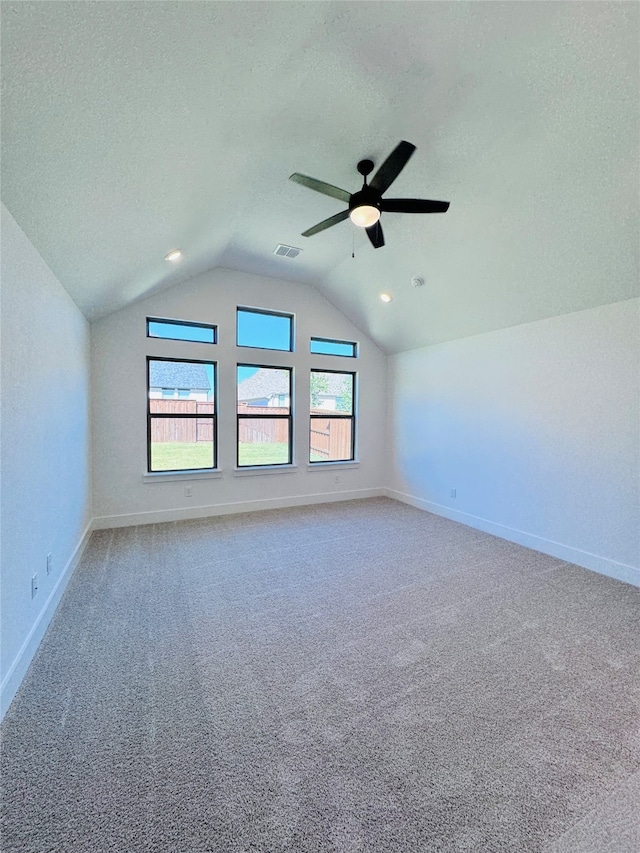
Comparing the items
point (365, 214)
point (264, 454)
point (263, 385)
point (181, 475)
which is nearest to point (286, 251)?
point (263, 385)

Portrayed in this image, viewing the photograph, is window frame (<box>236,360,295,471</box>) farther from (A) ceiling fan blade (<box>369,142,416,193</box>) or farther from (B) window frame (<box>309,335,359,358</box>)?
(A) ceiling fan blade (<box>369,142,416,193</box>)

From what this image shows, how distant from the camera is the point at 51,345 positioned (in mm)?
2490

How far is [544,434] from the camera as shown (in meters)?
3.73

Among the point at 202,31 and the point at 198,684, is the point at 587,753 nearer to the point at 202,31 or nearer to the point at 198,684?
the point at 198,684

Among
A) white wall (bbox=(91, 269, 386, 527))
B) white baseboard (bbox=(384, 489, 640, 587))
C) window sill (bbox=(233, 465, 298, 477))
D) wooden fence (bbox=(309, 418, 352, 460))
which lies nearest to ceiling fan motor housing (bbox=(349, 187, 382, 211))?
white wall (bbox=(91, 269, 386, 527))

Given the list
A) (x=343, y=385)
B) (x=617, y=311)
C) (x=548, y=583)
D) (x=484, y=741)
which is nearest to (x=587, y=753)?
(x=484, y=741)

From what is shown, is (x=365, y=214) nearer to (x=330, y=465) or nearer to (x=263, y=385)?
(x=263, y=385)

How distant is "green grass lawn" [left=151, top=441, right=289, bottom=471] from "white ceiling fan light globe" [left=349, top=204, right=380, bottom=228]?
3.30 metres

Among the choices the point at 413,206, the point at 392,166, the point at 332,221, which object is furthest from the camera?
the point at 332,221

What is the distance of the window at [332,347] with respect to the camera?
546 cm

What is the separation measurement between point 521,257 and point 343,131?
6.31 ft

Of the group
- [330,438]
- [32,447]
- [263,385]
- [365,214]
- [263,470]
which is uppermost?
[365,214]

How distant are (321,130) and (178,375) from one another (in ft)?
10.4

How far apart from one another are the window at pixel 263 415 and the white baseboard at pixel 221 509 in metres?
0.56
